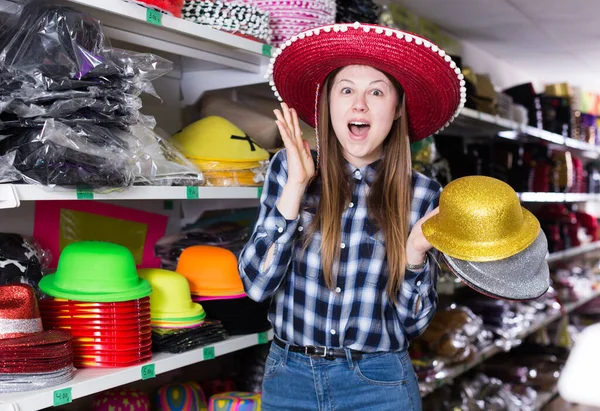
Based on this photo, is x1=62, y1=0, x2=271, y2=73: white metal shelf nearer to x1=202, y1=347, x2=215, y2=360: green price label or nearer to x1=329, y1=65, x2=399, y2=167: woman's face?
x1=329, y1=65, x2=399, y2=167: woman's face

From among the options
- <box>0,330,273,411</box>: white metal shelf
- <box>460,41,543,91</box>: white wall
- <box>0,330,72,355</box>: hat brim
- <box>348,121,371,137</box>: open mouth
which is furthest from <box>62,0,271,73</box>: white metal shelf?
<box>460,41,543,91</box>: white wall

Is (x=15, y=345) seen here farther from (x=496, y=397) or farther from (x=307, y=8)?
(x=496, y=397)

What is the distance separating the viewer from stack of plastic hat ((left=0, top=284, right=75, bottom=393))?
1821mm

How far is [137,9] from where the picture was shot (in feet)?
6.61

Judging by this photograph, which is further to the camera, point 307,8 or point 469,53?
point 469,53

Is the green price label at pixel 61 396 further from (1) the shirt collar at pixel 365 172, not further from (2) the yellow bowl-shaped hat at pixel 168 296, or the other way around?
(1) the shirt collar at pixel 365 172

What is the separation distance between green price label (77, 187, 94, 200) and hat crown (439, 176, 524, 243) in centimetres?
93

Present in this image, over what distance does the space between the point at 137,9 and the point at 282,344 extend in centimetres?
102

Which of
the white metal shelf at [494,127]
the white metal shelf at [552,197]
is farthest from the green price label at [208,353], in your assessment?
the white metal shelf at [552,197]

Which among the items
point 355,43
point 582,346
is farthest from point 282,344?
point 582,346

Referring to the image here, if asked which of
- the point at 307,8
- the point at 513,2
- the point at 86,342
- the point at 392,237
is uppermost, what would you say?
the point at 513,2

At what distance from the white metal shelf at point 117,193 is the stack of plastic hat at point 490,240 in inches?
33.8

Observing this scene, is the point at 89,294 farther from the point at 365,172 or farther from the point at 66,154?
the point at 365,172

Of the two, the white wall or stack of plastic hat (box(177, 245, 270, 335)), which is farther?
the white wall
